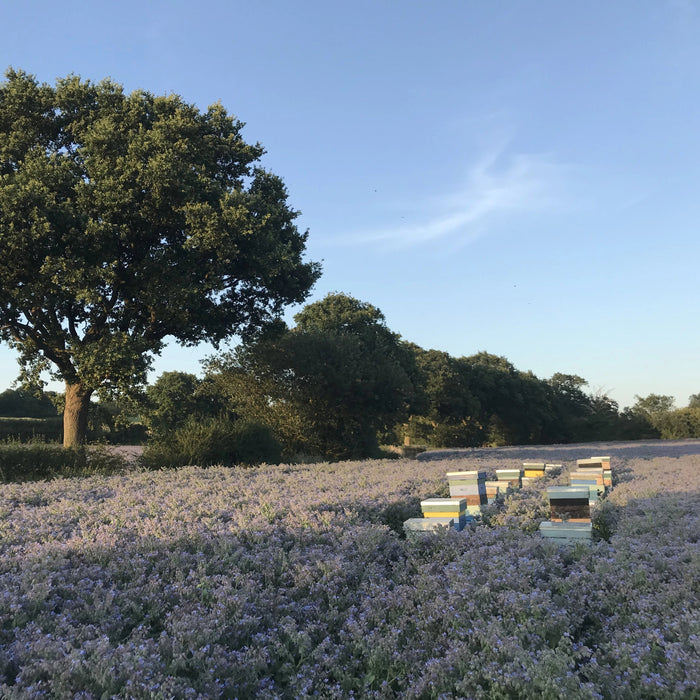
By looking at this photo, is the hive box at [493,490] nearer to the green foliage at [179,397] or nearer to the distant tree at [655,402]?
the green foliage at [179,397]

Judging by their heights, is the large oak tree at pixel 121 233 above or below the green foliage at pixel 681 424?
above

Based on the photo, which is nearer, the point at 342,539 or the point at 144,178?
the point at 342,539

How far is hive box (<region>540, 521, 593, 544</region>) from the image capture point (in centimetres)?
667

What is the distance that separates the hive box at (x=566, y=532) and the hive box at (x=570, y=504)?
43 centimetres

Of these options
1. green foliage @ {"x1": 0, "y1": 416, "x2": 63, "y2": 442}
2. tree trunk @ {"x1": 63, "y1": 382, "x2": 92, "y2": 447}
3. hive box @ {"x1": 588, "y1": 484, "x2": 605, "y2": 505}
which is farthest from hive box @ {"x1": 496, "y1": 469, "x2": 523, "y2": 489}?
green foliage @ {"x1": 0, "y1": 416, "x2": 63, "y2": 442}

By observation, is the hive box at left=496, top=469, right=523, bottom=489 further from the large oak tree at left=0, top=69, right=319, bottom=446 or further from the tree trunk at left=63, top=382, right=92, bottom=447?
the tree trunk at left=63, top=382, right=92, bottom=447

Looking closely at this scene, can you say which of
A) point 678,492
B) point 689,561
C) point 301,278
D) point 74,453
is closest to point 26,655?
point 689,561

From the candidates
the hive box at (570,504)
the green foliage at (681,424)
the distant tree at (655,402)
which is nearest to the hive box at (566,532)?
the hive box at (570,504)

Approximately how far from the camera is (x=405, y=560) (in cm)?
613

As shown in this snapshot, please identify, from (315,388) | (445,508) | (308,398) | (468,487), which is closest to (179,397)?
(308,398)

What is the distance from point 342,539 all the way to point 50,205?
654 inches

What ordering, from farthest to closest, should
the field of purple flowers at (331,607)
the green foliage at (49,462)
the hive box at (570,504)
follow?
1. the green foliage at (49,462)
2. the hive box at (570,504)
3. the field of purple flowers at (331,607)

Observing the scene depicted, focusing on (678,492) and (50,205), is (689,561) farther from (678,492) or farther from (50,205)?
(50,205)

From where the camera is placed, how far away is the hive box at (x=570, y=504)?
7285 millimetres
